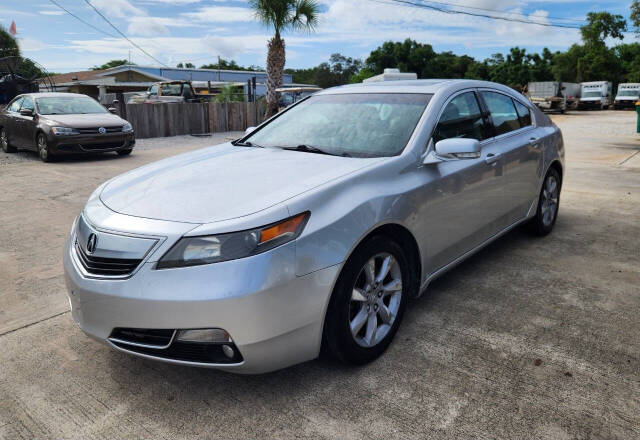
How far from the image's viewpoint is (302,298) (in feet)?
7.92

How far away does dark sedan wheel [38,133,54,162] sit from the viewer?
1110 centimetres

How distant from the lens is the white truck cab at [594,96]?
4278 centimetres

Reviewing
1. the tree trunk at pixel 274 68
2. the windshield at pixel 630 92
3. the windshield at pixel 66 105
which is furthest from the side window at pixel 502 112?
the windshield at pixel 630 92

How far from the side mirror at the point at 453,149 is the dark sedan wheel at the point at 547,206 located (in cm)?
209

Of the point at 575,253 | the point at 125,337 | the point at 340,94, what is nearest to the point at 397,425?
the point at 125,337

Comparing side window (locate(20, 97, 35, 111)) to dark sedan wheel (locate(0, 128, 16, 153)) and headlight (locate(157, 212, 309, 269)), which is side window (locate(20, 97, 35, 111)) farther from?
headlight (locate(157, 212, 309, 269))

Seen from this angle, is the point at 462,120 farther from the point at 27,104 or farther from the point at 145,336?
the point at 27,104

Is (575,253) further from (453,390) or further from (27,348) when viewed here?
(27,348)

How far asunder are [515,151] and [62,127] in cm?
970

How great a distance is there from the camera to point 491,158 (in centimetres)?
396

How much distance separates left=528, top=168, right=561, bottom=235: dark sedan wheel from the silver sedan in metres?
1.22

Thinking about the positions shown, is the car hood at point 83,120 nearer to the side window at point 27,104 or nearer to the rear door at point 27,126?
the rear door at point 27,126

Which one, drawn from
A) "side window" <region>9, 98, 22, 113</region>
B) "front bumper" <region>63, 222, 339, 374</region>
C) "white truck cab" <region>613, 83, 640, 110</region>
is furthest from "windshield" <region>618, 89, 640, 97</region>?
"front bumper" <region>63, 222, 339, 374</region>

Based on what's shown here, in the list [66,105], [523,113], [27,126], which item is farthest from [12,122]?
[523,113]
